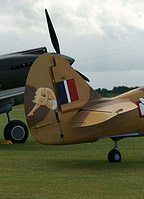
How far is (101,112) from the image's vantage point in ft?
36.6

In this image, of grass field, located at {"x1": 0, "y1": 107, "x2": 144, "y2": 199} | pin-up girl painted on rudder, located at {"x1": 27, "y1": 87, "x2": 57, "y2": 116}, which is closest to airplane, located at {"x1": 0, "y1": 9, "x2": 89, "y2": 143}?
grass field, located at {"x1": 0, "y1": 107, "x2": 144, "y2": 199}

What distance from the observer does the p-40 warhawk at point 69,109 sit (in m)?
11.2

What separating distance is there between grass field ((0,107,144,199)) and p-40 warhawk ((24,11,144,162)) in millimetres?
684

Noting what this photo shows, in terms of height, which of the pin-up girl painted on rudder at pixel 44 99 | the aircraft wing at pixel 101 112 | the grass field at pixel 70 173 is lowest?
the grass field at pixel 70 173

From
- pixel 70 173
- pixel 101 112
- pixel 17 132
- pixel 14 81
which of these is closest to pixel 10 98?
pixel 14 81

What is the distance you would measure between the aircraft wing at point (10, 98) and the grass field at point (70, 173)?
1.63 m

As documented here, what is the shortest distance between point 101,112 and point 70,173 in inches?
57.5

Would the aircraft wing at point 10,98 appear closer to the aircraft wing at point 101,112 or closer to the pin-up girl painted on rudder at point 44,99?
the pin-up girl painted on rudder at point 44,99

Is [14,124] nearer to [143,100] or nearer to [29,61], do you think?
[29,61]

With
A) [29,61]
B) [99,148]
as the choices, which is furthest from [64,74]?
[29,61]

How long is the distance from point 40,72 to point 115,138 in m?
2.15

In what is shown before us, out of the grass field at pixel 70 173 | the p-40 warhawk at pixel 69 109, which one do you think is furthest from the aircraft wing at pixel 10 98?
the p-40 warhawk at pixel 69 109

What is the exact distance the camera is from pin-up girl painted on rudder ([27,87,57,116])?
37.3 ft

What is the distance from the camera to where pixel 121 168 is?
1113cm
